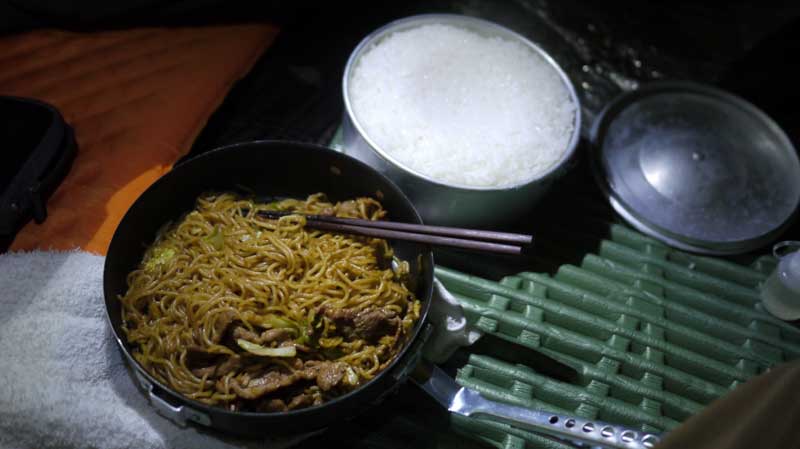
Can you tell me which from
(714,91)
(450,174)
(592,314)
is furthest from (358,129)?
(714,91)

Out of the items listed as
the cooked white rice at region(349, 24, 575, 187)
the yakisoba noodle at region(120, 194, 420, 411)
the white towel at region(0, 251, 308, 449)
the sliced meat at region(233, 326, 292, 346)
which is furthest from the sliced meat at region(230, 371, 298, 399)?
the cooked white rice at region(349, 24, 575, 187)

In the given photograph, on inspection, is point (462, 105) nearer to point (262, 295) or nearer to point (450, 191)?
point (450, 191)

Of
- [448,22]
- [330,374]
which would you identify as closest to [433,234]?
[330,374]

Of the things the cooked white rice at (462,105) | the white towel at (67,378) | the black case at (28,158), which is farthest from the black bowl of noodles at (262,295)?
the black case at (28,158)

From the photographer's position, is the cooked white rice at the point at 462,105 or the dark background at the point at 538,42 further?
the dark background at the point at 538,42

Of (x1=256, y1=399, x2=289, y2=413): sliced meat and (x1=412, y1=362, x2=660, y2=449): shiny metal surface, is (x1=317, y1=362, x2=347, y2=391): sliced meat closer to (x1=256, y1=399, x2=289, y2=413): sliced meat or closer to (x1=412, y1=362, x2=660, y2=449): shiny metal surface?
(x1=256, y1=399, x2=289, y2=413): sliced meat

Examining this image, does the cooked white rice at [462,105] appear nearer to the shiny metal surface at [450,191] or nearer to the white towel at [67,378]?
the shiny metal surface at [450,191]

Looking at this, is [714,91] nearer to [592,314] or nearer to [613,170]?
[613,170]
